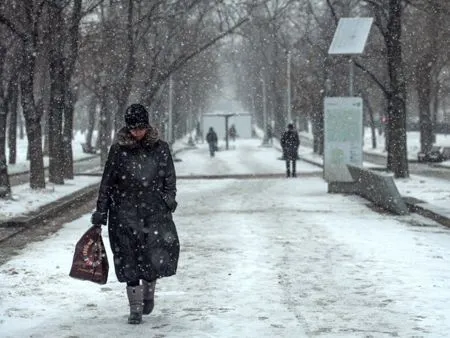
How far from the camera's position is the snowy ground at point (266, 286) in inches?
277

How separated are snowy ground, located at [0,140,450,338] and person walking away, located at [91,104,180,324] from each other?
1.45 ft

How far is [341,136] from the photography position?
2322 cm

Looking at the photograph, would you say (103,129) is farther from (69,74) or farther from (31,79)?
(31,79)

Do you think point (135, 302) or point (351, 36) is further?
point (351, 36)

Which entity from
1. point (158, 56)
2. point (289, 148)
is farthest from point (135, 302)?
point (158, 56)

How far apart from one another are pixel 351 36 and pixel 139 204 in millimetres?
17299

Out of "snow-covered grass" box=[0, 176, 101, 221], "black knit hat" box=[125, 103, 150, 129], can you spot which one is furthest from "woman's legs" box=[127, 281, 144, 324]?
"snow-covered grass" box=[0, 176, 101, 221]

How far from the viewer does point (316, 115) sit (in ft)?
154

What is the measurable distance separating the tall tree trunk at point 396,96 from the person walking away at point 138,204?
20.3 m

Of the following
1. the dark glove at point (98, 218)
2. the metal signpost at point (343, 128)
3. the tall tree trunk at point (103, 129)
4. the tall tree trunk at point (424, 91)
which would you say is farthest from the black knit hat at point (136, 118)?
the tall tree trunk at point (424, 91)

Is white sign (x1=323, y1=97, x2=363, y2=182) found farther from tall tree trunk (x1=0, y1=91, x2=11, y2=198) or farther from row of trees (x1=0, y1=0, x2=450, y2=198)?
tall tree trunk (x1=0, y1=91, x2=11, y2=198)

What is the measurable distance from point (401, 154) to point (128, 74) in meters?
9.47

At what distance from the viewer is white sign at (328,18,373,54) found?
75.7 ft

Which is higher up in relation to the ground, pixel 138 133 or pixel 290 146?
pixel 138 133
